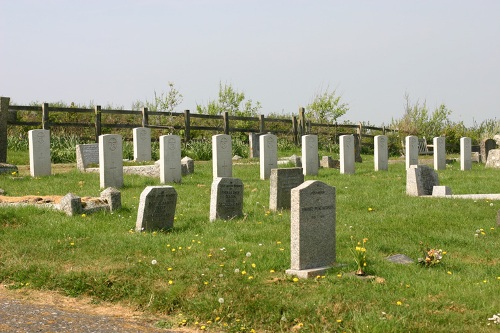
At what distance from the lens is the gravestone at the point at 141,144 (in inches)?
1132

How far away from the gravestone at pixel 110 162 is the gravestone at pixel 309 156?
7.04 metres

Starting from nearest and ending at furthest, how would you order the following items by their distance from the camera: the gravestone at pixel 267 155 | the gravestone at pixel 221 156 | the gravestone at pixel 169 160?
the gravestone at pixel 169 160, the gravestone at pixel 221 156, the gravestone at pixel 267 155

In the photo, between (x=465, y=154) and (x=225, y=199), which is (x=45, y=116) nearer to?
(x=465, y=154)

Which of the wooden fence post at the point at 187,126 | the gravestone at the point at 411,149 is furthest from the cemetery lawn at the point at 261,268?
the wooden fence post at the point at 187,126

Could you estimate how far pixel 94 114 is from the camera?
3628cm

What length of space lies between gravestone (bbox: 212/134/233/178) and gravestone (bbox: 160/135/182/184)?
121 centimetres

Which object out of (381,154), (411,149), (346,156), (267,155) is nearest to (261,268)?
(267,155)

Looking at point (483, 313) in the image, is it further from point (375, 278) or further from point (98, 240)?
point (98, 240)

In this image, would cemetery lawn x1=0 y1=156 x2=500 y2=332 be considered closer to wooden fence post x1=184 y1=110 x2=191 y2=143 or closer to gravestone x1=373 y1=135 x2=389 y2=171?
gravestone x1=373 y1=135 x2=389 y2=171

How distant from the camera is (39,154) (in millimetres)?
22375

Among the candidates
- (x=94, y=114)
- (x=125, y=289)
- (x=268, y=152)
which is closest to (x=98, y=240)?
(x=125, y=289)

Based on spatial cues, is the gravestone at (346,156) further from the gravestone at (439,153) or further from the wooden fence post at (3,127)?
the wooden fence post at (3,127)

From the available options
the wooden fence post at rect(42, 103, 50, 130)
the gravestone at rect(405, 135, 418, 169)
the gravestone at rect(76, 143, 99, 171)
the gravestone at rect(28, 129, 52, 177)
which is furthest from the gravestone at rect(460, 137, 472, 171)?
the wooden fence post at rect(42, 103, 50, 130)

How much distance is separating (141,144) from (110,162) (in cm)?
933
